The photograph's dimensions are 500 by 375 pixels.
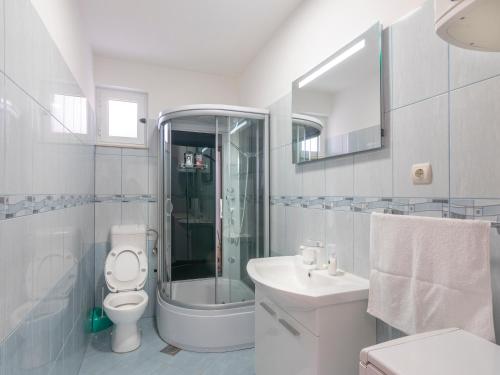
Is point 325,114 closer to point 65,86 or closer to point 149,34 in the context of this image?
point 65,86

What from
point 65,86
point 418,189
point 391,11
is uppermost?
point 391,11

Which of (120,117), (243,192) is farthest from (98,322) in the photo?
(120,117)

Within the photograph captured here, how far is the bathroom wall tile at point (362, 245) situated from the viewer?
1.51 meters

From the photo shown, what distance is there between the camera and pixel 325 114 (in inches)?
72.4

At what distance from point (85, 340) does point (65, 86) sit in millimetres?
1979

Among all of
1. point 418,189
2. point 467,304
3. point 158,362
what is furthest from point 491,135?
point 158,362

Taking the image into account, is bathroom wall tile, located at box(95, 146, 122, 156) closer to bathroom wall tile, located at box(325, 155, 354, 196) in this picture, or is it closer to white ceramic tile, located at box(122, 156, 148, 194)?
white ceramic tile, located at box(122, 156, 148, 194)

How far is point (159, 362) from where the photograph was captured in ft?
7.35

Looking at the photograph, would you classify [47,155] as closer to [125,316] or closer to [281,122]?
[125,316]

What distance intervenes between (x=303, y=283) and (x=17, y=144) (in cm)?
155

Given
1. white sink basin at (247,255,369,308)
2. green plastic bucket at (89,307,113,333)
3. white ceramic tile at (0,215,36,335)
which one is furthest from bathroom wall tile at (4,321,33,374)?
green plastic bucket at (89,307,113,333)

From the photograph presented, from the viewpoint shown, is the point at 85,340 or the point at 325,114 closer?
the point at 325,114

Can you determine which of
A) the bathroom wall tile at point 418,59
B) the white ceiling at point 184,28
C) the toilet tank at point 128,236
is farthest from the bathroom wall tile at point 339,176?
the toilet tank at point 128,236

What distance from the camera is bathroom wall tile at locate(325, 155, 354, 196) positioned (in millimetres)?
1640
